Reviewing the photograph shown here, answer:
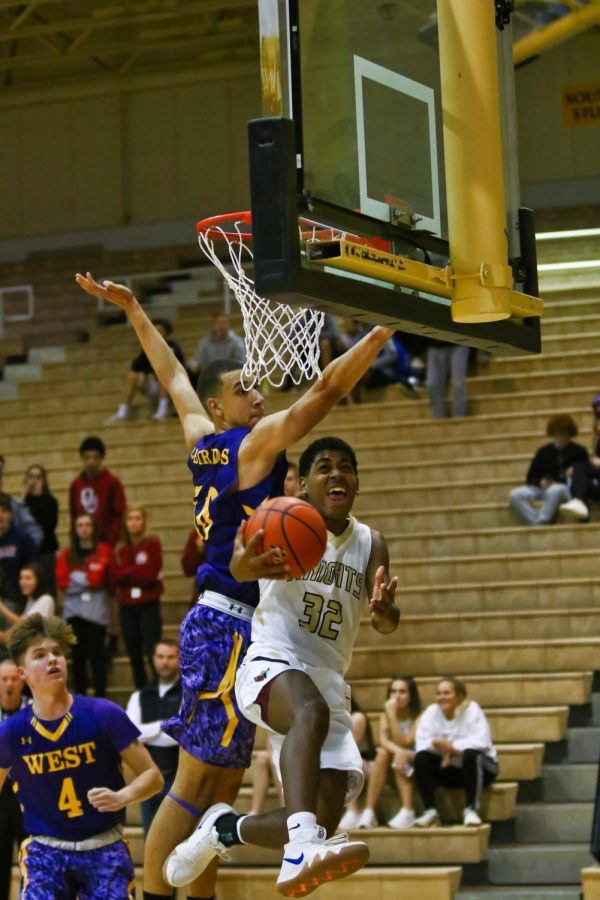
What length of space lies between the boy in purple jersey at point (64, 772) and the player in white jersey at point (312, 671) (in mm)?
767

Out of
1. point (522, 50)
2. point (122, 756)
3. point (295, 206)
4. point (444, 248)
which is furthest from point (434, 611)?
point (295, 206)

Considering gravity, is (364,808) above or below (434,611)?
below

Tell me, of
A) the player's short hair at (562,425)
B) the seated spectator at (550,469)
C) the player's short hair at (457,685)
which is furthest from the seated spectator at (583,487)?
the player's short hair at (457,685)

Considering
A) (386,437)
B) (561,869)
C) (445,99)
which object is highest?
(445,99)

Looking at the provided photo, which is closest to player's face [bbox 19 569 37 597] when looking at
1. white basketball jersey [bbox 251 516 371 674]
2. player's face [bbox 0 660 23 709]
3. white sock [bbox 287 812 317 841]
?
player's face [bbox 0 660 23 709]

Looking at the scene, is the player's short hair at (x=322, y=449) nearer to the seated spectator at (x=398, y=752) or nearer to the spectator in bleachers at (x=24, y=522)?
the seated spectator at (x=398, y=752)

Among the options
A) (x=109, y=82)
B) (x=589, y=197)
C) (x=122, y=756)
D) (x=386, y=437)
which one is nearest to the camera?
(x=122, y=756)

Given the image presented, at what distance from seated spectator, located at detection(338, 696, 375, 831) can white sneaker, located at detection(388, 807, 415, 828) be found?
28cm

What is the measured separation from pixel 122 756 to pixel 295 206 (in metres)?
3.08

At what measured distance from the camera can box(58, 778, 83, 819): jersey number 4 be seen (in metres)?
6.67

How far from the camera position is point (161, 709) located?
1088 cm

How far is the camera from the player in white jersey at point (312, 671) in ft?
17.7

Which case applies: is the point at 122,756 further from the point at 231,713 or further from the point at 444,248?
the point at 444,248

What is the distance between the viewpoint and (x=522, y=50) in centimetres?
912
